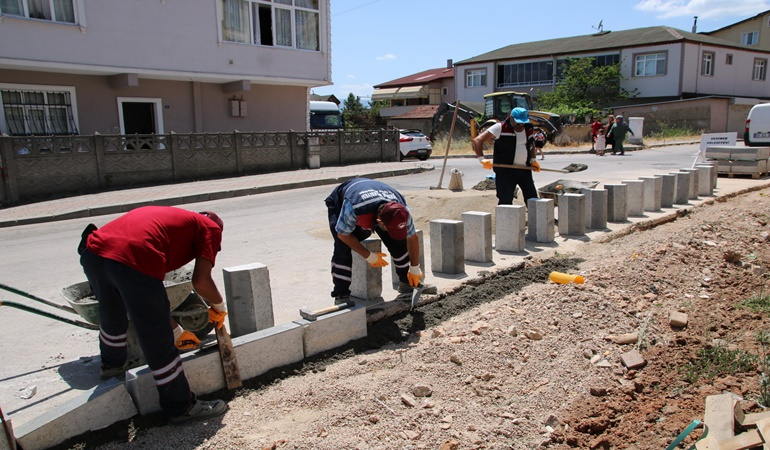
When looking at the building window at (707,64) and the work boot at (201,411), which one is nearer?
the work boot at (201,411)

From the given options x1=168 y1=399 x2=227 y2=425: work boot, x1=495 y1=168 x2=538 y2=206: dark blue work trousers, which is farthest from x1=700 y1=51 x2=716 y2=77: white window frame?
x1=168 y1=399 x2=227 y2=425: work boot

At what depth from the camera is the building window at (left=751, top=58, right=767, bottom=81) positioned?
40094 millimetres

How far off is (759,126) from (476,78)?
28461mm

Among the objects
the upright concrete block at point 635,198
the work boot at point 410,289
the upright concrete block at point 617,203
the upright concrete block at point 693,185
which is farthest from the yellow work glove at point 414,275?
the upright concrete block at point 693,185

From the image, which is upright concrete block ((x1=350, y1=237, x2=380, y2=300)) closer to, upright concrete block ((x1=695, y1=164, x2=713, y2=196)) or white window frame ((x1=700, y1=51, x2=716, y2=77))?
upright concrete block ((x1=695, y1=164, x2=713, y2=196))

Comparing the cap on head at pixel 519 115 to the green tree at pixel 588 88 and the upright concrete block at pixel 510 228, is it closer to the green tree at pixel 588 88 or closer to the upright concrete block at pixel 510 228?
the upright concrete block at pixel 510 228

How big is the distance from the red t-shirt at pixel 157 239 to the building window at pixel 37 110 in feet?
46.2

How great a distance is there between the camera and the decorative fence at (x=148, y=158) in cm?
1256

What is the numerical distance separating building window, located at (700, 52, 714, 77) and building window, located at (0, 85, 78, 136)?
116 ft

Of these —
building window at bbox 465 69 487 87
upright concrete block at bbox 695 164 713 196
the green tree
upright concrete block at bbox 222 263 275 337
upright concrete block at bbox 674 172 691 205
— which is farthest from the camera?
building window at bbox 465 69 487 87

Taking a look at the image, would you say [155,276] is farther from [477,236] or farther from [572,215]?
[572,215]

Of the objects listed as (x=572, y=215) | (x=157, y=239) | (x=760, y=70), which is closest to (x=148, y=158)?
(x=572, y=215)

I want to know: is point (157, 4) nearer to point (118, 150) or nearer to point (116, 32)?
point (116, 32)

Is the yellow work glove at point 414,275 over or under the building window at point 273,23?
under
